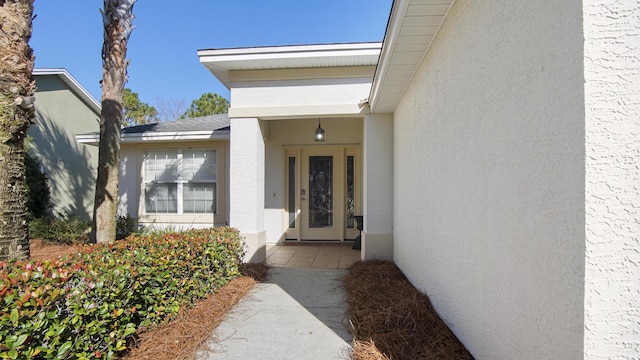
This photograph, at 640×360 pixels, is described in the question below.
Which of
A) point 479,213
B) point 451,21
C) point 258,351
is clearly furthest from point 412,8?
point 258,351

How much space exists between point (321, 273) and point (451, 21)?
419cm

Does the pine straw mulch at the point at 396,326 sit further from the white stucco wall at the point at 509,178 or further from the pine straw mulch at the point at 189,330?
the pine straw mulch at the point at 189,330

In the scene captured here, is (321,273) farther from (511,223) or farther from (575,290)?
(575,290)

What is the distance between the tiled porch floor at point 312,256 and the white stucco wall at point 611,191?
459cm

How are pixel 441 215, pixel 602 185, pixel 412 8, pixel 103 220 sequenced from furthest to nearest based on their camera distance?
pixel 103 220 → pixel 441 215 → pixel 412 8 → pixel 602 185

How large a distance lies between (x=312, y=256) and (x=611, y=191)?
18.8 ft

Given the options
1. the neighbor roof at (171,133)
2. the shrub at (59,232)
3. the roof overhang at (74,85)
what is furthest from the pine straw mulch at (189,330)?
the roof overhang at (74,85)

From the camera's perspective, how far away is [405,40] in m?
3.35

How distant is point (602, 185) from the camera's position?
1.31m

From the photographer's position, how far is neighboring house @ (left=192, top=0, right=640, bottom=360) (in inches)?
51.5

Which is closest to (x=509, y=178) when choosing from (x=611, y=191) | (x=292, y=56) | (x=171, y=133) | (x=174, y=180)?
(x=611, y=191)

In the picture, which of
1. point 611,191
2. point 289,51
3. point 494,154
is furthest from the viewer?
point 289,51

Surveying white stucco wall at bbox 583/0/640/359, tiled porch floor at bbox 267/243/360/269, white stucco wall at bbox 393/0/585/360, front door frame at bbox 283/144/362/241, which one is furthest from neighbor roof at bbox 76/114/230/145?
white stucco wall at bbox 583/0/640/359

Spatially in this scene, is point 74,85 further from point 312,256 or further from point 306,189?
point 312,256
